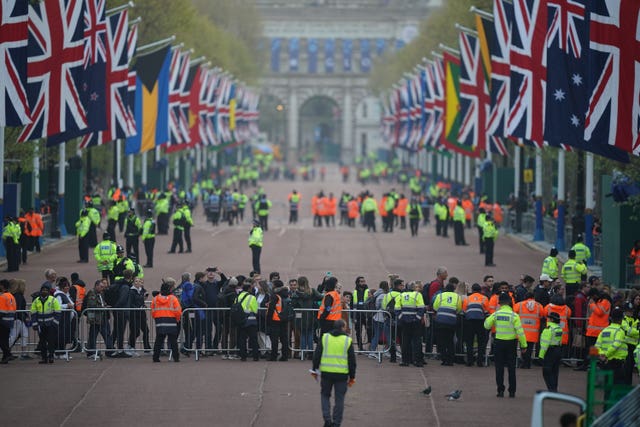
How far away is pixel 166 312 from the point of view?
73.5 feet

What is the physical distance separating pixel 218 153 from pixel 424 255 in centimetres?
6249

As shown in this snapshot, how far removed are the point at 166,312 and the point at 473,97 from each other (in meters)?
31.6

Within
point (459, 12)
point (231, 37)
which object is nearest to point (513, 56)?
point (459, 12)

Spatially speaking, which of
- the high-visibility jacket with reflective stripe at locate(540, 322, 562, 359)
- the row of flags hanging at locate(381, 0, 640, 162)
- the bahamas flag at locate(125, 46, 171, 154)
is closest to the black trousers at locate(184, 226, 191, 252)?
the row of flags hanging at locate(381, 0, 640, 162)

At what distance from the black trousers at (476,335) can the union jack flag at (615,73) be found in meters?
5.31

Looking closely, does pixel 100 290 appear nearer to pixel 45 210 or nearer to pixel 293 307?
pixel 293 307

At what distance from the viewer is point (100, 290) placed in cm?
2386

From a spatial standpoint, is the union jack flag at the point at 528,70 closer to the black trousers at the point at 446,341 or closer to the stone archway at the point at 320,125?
the black trousers at the point at 446,341

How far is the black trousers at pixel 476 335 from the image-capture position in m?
22.7

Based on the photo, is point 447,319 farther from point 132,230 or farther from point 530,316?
point 132,230

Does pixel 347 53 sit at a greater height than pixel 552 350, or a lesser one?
greater

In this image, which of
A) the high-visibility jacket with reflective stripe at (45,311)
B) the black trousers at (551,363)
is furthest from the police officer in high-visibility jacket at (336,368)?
the high-visibility jacket with reflective stripe at (45,311)

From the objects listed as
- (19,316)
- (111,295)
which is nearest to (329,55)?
(111,295)

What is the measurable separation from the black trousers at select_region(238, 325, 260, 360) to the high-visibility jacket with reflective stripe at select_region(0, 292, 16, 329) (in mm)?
3540
